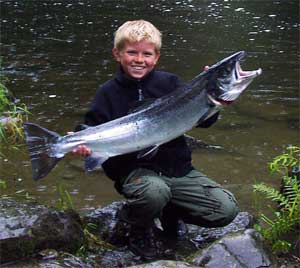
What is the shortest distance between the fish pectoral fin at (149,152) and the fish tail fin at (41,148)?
554 mm

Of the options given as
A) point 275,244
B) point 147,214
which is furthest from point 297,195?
point 147,214

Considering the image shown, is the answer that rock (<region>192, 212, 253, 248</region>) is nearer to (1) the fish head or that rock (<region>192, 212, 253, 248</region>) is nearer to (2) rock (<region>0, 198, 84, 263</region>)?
(2) rock (<region>0, 198, 84, 263</region>)

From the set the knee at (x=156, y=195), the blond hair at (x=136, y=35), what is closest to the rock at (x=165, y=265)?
the knee at (x=156, y=195)

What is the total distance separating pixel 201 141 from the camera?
6.91 metres

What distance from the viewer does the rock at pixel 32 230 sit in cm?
361

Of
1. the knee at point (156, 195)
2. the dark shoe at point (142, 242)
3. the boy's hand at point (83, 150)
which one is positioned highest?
the boy's hand at point (83, 150)

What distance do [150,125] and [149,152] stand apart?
0.63 feet

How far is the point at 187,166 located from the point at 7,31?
1070 centimetres

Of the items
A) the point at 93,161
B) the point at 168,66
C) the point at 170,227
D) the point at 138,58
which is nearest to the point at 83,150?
the point at 93,161

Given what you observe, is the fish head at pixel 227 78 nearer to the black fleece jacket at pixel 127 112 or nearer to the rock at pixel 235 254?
the black fleece jacket at pixel 127 112

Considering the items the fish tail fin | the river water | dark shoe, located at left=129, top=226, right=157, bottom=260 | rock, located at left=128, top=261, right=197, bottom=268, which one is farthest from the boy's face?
the river water

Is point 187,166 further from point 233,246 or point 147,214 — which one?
point 233,246

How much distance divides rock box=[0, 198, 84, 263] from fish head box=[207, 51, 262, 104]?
132 centimetres

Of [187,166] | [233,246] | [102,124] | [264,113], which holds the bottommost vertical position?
[264,113]
